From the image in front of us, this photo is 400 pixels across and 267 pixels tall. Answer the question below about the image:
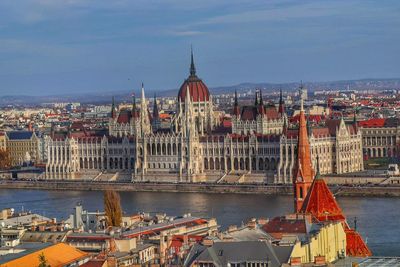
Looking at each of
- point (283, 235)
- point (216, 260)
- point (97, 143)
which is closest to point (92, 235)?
point (283, 235)

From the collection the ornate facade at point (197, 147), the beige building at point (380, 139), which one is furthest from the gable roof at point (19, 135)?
the beige building at point (380, 139)

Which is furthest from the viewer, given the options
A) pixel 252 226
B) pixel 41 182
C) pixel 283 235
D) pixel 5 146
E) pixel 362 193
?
pixel 5 146

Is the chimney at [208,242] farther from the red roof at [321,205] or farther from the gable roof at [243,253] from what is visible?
the red roof at [321,205]

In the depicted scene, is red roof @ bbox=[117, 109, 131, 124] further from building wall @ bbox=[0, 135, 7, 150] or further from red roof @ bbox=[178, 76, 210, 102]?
Result: building wall @ bbox=[0, 135, 7, 150]

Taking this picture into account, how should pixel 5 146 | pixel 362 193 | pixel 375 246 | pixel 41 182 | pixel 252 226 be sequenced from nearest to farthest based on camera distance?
pixel 252 226, pixel 375 246, pixel 362 193, pixel 41 182, pixel 5 146

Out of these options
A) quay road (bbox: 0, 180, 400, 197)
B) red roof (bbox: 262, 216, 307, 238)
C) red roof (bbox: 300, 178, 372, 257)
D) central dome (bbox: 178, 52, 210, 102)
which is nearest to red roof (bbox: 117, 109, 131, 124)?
central dome (bbox: 178, 52, 210, 102)

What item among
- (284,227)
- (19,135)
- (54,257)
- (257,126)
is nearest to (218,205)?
(257,126)

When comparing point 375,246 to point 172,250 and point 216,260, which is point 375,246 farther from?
point 216,260

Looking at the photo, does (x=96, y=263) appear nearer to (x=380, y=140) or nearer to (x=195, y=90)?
(x=195, y=90)
